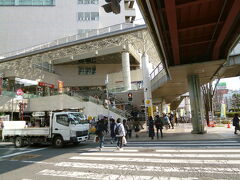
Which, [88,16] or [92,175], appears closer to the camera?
[92,175]

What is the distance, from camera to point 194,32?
415 inches

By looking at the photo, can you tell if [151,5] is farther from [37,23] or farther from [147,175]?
[37,23]

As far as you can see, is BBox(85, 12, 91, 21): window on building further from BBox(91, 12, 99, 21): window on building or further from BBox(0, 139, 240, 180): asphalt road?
BBox(0, 139, 240, 180): asphalt road

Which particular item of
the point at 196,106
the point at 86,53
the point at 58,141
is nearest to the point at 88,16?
the point at 86,53

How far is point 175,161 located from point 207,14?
6.88 m

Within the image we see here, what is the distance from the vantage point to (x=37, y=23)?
50.9 meters

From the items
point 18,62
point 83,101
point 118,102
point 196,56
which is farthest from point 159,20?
point 18,62

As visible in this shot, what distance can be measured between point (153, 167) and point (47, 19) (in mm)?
53598

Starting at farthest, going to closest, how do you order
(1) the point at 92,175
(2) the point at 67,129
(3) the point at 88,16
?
(3) the point at 88,16
(2) the point at 67,129
(1) the point at 92,175

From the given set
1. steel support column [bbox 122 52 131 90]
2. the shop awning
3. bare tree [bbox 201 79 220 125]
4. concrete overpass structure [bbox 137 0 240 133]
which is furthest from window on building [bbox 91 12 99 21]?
concrete overpass structure [bbox 137 0 240 133]

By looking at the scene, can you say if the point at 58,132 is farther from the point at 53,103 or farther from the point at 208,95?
the point at 53,103

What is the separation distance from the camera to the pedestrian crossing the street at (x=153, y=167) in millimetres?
5988

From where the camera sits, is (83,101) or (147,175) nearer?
(147,175)

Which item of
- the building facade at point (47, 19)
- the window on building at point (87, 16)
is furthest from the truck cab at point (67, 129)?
the window on building at point (87, 16)
